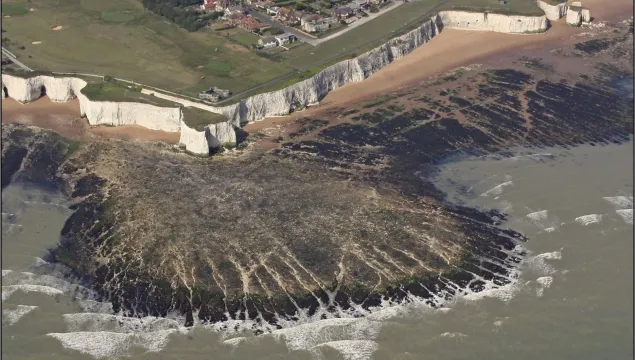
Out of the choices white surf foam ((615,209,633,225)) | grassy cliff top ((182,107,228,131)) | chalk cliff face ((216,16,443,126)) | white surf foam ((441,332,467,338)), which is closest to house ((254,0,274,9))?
chalk cliff face ((216,16,443,126))

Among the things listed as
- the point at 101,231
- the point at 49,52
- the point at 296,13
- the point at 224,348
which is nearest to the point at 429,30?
the point at 296,13

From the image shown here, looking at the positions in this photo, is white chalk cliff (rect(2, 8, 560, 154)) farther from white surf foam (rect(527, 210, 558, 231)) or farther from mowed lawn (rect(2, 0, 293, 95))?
white surf foam (rect(527, 210, 558, 231))

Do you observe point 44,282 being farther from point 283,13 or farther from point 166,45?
point 283,13

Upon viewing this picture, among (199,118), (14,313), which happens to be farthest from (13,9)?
(14,313)

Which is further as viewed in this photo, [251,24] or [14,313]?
[251,24]

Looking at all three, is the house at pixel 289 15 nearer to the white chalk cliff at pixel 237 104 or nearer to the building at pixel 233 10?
the building at pixel 233 10

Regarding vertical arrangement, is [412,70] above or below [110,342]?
above

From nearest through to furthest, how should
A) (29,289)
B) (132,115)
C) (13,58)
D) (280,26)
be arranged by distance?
(29,289), (132,115), (13,58), (280,26)
